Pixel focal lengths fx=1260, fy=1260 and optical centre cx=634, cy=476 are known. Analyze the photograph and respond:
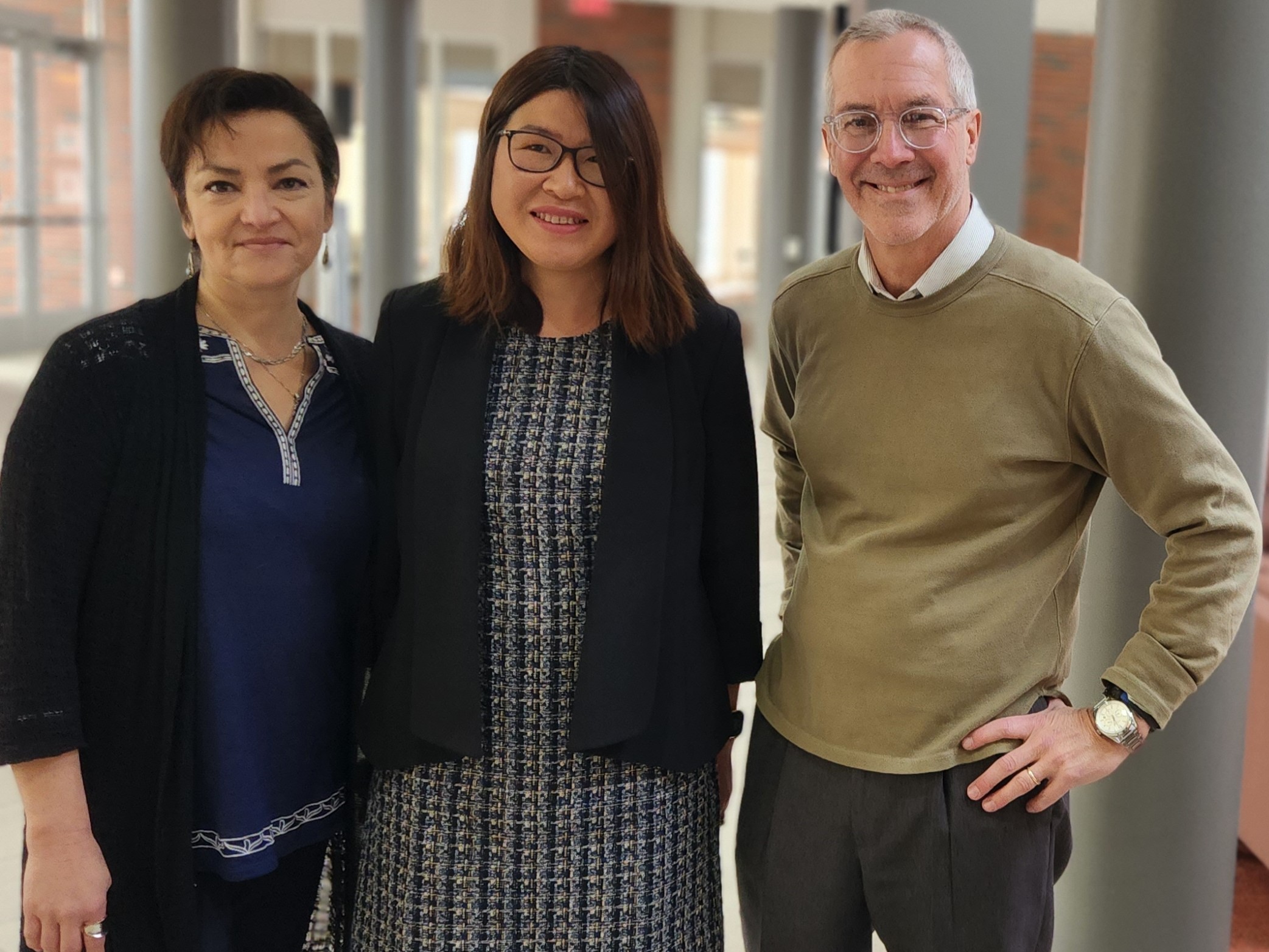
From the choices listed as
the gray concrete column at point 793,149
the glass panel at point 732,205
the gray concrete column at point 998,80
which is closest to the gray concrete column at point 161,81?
the gray concrete column at point 998,80

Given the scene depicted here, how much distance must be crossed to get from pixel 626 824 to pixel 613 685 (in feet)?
0.75

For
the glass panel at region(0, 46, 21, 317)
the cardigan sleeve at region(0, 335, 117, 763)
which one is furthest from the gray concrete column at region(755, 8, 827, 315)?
the cardigan sleeve at region(0, 335, 117, 763)

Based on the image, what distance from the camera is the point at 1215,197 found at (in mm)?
2109

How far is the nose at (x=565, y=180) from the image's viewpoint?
1.65 metres

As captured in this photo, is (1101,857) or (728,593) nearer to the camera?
(728,593)

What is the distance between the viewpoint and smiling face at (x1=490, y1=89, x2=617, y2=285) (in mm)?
1657

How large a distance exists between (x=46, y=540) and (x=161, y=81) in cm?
434

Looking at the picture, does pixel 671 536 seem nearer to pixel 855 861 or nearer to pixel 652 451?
pixel 652 451

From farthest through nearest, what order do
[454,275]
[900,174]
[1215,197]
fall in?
[1215,197], [454,275], [900,174]

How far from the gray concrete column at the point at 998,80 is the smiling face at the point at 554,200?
2.17 metres

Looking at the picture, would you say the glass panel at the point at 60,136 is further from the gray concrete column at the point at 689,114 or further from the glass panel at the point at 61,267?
the gray concrete column at the point at 689,114

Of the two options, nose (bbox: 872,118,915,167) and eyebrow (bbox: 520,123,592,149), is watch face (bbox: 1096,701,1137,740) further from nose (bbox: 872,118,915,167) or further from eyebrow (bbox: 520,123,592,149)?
eyebrow (bbox: 520,123,592,149)

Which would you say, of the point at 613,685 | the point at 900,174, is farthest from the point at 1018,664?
the point at 900,174

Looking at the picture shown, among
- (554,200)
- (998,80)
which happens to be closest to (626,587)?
(554,200)
